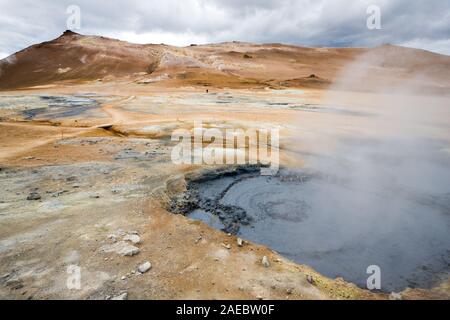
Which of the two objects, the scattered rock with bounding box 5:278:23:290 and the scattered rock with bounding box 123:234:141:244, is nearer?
the scattered rock with bounding box 5:278:23:290

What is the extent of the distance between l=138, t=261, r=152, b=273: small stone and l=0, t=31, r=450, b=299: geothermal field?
0.02 metres

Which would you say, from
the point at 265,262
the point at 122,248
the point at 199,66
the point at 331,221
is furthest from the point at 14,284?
the point at 199,66

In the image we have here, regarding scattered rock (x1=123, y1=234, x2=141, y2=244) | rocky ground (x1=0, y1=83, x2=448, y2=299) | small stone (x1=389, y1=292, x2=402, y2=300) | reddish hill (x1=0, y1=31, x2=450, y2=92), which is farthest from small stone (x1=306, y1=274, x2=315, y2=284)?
reddish hill (x1=0, y1=31, x2=450, y2=92)

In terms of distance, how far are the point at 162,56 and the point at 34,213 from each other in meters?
51.3

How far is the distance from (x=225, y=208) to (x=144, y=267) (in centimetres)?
304

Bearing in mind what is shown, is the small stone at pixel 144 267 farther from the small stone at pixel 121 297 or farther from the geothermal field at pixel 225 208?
the small stone at pixel 121 297

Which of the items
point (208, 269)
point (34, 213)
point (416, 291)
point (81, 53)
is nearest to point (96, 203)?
point (34, 213)

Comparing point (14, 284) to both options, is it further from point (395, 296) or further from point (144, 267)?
A: point (395, 296)

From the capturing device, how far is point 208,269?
15.4 ft

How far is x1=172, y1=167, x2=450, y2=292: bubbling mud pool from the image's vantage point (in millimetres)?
5531

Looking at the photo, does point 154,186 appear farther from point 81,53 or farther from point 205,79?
point 81,53

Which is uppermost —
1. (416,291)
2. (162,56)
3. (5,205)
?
→ (162,56)

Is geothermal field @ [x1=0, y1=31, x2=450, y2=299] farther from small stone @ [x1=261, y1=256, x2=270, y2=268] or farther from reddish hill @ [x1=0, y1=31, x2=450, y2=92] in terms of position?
reddish hill @ [x1=0, y1=31, x2=450, y2=92]

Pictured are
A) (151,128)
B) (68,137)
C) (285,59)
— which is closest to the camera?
(68,137)
